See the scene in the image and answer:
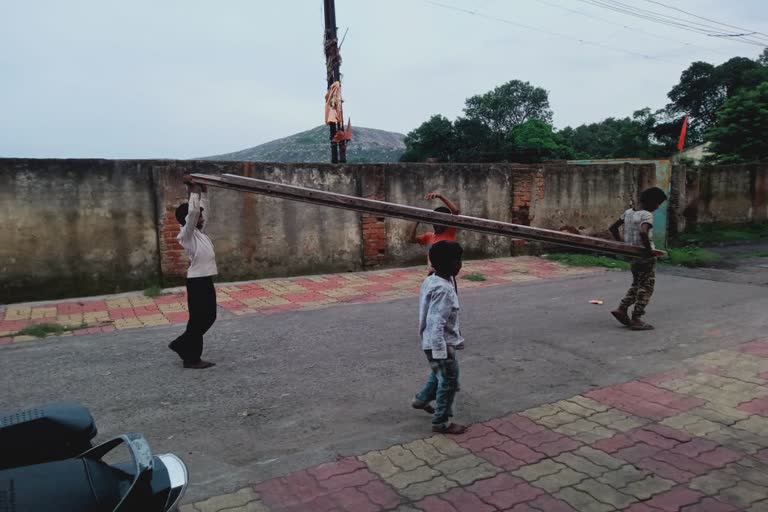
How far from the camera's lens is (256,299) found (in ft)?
27.8

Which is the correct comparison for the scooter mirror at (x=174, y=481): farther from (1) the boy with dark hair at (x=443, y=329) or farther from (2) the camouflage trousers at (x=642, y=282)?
(2) the camouflage trousers at (x=642, y=282)

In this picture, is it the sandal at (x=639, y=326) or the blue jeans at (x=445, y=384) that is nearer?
the blue jeans at (x=445, y=384)

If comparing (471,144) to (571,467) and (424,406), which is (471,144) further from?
(571,467)

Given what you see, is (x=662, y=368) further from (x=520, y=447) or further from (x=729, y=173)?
(x=729, y=173)

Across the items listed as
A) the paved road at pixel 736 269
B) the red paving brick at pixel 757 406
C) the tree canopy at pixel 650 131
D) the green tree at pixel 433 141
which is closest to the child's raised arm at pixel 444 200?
the red paving brick at pixel 757 406

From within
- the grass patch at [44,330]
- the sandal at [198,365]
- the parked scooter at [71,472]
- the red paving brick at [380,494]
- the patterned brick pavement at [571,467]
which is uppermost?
the parked scooter at [71,472]

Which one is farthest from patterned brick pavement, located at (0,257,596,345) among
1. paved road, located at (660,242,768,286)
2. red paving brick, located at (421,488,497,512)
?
red paving brick, located at (421,488,497,512)

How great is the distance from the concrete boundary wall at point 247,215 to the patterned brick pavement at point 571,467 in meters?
6.62

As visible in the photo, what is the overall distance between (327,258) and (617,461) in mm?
7600

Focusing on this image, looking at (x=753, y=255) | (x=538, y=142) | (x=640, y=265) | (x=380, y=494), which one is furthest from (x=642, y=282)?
(x=538, y=142)

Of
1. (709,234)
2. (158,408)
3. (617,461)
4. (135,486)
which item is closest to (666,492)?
(617,461)

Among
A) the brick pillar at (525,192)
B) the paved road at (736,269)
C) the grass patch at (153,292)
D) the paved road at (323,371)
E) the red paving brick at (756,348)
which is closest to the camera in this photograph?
the paved road at (323,371)

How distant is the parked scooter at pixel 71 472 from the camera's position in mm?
1650

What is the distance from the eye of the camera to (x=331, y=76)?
37.9 ft
